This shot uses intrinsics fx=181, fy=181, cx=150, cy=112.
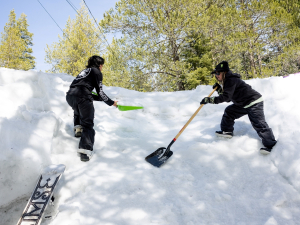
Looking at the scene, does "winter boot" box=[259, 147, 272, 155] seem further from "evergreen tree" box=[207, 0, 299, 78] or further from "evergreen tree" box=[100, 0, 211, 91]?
"evergreen tree" box=[207, 0, 299, 78]

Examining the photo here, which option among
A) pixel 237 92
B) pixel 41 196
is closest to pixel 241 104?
pixel 237 92

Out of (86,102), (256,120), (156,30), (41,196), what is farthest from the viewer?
(156,30)

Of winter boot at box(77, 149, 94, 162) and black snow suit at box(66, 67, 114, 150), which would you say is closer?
winter boot at box(77, 149, 94, 162)

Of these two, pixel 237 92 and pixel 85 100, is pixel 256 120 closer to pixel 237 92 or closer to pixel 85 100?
pixel 237 92

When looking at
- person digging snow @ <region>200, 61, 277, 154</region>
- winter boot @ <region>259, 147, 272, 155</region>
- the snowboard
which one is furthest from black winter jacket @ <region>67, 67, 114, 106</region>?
winter boot @ <region>259, 147, 272, 155</region>

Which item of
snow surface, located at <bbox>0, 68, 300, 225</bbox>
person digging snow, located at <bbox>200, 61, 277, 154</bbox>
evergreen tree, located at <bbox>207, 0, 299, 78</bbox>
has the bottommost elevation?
snow surface, located at <bbox>0, 68, 300, 225</bbox>

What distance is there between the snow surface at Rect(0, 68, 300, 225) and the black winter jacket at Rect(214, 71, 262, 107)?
2.09 feet

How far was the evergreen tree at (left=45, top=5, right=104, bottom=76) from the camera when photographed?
1670cm

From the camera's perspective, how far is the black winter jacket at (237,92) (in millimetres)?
2932

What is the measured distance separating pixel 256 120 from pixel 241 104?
360mm

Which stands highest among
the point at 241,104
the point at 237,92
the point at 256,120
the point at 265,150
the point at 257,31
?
the point at 257,31

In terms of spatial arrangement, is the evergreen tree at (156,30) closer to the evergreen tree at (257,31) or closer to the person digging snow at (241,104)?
the evergreen tree at (257,31)

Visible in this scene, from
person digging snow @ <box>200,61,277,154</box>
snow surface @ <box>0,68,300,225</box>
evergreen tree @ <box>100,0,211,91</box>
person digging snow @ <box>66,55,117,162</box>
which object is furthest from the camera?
evergreen tree @ <box>100,0,211,91</box>

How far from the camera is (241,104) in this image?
3023 mm
